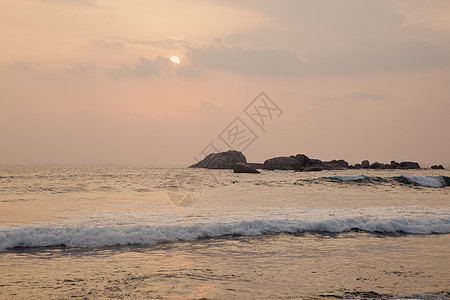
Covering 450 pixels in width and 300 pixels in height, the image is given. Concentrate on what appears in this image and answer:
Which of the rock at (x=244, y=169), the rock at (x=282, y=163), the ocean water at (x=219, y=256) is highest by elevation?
the rock at (x=282, y=163)

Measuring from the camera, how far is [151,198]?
2428 centimetres

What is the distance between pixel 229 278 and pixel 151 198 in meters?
17.1

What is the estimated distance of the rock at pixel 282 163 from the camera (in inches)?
3371

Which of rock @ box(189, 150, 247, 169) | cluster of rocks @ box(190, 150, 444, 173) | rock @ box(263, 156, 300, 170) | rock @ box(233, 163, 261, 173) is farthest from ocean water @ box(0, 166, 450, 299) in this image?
rock @ box(189, 150, 247, 169)

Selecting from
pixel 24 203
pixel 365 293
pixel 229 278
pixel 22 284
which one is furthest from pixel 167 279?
pixel 24 203

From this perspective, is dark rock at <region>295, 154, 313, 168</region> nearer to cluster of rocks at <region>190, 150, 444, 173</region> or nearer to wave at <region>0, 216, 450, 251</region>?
cluster of rocks at <region>190, 150, 444, 173</region>

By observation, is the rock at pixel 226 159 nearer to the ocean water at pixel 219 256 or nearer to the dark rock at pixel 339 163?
the dark rock at pixel 339 163

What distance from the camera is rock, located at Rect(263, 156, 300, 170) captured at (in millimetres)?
85625

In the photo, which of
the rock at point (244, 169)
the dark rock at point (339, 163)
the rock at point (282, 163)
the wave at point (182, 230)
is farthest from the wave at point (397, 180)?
the dark rock at point (339, 163)

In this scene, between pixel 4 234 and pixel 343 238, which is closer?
pixel 4 234

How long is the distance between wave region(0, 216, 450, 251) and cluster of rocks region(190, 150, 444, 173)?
52.1 metres

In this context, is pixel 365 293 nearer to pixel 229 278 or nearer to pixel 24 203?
pixel 229 278

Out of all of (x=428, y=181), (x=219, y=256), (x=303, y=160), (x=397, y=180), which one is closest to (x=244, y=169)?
(x=303, y=160)

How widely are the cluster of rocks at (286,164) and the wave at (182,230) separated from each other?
5208 centimetres
